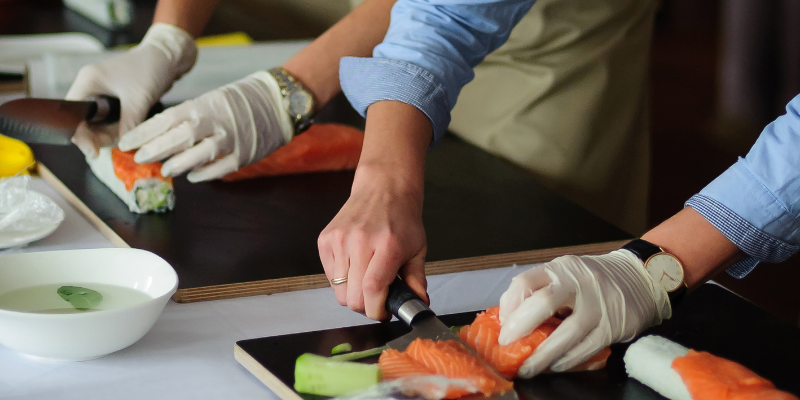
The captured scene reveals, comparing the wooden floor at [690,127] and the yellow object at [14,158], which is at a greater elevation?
the yellow object at [14,158]

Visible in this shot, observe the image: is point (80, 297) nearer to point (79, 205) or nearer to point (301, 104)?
point (79, 205)

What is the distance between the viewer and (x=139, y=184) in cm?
153

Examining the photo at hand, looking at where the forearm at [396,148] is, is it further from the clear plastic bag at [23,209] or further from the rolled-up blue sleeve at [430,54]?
the clear plastic bag at [23,209]

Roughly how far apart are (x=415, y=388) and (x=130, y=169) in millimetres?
882

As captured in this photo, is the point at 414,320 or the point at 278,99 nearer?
the point at 414,320

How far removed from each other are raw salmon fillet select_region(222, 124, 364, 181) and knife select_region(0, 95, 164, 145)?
0.36 metres

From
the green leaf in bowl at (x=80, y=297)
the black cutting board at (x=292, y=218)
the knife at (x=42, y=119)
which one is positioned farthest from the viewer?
the knife at (x=42, y=119)

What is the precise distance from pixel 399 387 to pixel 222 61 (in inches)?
61.7

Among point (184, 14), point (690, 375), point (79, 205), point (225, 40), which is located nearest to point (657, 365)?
point (690, 375)

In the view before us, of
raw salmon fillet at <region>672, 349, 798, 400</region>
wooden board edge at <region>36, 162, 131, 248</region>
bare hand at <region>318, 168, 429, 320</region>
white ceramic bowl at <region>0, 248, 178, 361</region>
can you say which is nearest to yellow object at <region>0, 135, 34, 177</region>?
wooden board edge at <region>36, 162, 131, 248</region>

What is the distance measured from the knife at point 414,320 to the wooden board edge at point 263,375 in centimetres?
16

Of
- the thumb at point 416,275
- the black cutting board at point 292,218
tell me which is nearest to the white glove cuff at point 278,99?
the black cutting board at point 292,218

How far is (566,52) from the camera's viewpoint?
77.5 inches

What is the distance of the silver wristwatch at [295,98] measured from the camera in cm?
175
